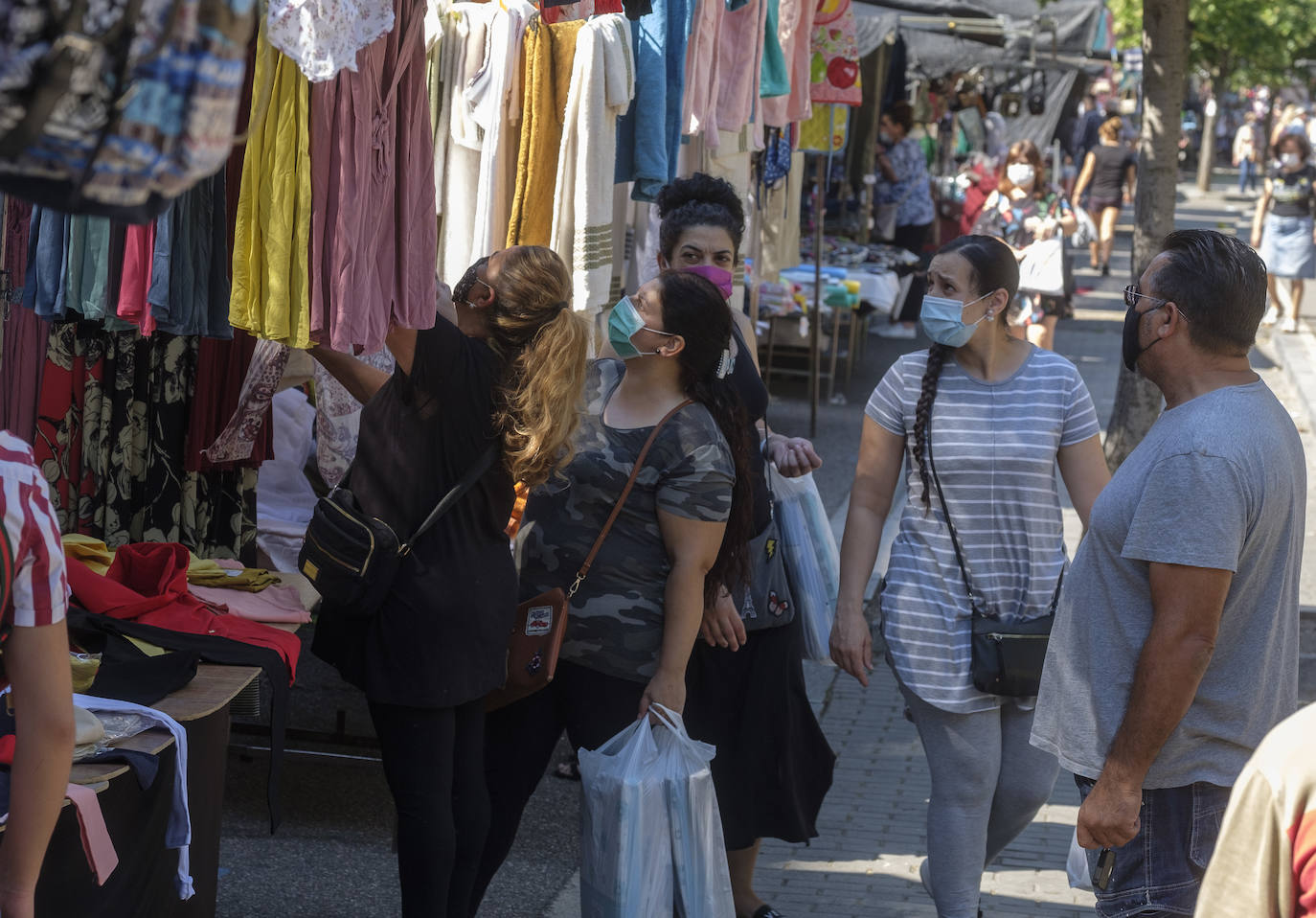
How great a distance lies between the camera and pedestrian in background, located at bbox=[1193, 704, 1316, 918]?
1.62m

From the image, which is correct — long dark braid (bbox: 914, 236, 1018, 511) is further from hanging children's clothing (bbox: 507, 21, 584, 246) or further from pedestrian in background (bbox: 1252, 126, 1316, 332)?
pedestrian in background (bbox: 1252, 126, 1316, 332)

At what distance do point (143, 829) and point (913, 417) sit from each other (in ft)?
6.52

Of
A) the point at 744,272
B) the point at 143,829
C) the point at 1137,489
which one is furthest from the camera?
the point at 744,272

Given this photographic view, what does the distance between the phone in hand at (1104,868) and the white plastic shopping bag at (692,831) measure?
3.11 feet

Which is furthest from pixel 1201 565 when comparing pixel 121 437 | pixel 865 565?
pixel 121 437

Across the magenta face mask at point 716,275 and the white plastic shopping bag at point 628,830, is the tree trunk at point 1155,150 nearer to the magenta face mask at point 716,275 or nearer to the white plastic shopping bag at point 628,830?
the magenta face mask at point 716,275

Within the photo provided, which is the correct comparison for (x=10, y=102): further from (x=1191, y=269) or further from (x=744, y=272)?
(x=744, y=272)

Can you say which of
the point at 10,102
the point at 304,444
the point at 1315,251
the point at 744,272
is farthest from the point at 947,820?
the point at 1315,251

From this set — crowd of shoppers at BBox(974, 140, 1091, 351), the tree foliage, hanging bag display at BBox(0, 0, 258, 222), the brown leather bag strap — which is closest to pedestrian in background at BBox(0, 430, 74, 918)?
hanging bag display at BBox(0, 0, 258, 222)

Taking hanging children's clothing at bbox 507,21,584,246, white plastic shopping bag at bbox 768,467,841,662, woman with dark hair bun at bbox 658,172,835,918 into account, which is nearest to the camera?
woman with dark hair bun at bbox 658,172,835,918

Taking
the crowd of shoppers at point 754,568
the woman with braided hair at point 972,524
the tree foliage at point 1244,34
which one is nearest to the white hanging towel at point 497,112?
the crowd of shoppers at point 754,568

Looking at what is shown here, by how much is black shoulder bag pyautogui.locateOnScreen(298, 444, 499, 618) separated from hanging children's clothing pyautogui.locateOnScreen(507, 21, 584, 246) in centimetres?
202

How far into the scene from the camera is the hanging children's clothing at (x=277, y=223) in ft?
11.9

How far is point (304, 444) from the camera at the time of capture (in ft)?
19.5
